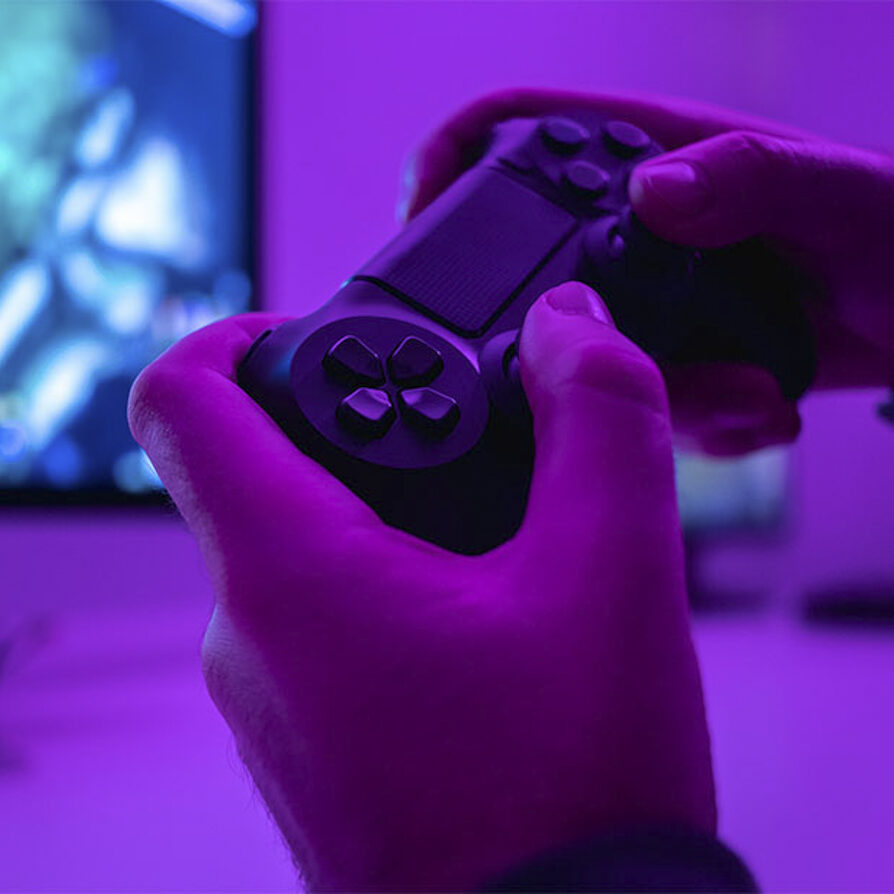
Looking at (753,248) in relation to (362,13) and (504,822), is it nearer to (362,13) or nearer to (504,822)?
(504,822)

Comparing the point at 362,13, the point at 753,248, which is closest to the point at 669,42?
the point at 362,13

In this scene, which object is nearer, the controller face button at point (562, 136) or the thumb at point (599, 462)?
the thumb at point (599, 462)

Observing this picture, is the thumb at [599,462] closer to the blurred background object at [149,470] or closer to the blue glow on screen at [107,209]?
the blurred background object at [149,470]

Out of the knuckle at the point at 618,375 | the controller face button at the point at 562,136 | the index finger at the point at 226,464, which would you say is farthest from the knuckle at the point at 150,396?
the controller face button at the point at 562,136

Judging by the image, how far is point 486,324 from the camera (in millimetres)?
337

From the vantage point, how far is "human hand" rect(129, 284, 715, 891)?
8.0 inches

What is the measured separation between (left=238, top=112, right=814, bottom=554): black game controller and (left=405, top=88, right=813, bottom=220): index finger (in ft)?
0.12

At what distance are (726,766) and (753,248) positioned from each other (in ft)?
0.79

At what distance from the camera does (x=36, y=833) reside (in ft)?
1.27

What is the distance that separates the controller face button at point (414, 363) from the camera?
30cm

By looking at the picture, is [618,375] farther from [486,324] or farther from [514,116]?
[514,116]

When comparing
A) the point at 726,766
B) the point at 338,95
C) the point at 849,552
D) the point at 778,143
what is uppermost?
the point at 778,143

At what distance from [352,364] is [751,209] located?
20cm

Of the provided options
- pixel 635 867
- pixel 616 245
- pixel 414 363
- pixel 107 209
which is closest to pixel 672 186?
pixel 616 245
